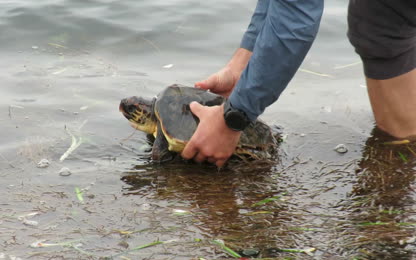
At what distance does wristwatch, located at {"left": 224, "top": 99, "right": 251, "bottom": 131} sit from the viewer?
13.3 feet

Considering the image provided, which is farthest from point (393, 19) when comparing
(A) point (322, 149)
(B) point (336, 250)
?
(B) point (336, 250)

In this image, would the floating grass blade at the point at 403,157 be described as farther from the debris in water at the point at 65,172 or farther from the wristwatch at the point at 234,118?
the debris in water at the point at 65,172

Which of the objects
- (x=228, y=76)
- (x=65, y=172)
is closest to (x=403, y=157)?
(x=228, y=76)

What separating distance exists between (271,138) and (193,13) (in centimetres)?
433

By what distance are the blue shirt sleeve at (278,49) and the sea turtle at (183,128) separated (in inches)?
27.8

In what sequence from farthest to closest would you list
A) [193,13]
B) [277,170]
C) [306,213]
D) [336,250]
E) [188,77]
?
[193,13], [188,77], [277,170], [306,213], [336,250]

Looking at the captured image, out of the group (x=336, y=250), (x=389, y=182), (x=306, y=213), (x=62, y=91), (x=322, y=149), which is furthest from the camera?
(x=62, y=91)

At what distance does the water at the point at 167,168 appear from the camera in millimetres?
3564

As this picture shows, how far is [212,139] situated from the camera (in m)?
4.31

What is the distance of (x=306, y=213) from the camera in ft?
12.9

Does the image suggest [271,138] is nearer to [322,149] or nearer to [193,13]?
[322,149]

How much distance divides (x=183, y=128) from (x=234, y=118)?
646mm

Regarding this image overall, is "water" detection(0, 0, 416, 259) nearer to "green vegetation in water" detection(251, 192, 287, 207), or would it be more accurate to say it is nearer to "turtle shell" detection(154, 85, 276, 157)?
"green vegetation in water" detection(251, 192, 287, 207)

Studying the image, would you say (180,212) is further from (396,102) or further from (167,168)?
(396,102)
